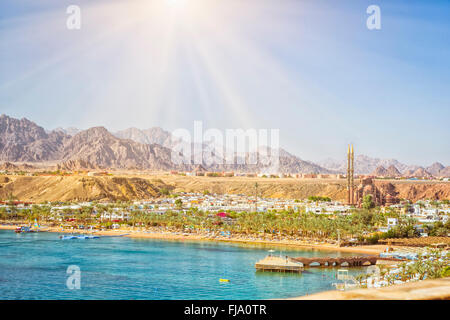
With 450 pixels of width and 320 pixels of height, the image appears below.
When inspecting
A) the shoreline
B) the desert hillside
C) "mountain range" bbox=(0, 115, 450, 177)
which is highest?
"mountain range" bbox=(0, 115, 450, 177)

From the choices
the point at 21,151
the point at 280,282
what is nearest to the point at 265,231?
the point at 280,282

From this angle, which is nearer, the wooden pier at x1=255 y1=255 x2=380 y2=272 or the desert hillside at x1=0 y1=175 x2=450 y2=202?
the wooden pier at x1=255 y1=255 x2=380 y2=272

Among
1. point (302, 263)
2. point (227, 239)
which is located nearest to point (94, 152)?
point (227, 239)

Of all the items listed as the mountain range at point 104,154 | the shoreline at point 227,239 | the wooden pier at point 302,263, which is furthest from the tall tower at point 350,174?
the mountain range at point 104,154

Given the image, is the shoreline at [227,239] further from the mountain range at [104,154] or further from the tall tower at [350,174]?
the mountain range at [104,154]

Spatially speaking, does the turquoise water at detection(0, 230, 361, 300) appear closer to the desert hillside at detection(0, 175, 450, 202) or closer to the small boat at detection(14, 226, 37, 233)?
the small boat at detection(14, 226, 37, 233)

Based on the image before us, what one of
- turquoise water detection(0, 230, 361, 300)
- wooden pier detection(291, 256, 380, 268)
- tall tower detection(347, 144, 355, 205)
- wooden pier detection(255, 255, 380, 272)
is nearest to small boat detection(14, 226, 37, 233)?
turquoise water detection(0, 230, 361, 300)
